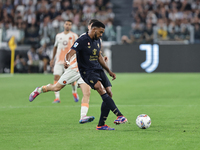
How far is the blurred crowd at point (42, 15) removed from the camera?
85.6ft

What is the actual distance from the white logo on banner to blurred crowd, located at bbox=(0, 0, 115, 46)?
3071 millimetres

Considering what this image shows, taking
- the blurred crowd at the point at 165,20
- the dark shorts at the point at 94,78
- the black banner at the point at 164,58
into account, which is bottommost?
the black banner at the point at 164,58

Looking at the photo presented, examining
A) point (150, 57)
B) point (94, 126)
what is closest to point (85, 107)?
point (94, 126)

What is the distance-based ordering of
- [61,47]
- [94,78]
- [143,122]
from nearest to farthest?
[143,122], [94,78], [61,47]

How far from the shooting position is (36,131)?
21.4ft

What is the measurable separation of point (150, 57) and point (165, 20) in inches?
138

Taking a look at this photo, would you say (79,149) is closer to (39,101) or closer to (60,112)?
(60,112)

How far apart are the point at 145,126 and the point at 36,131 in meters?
1.80

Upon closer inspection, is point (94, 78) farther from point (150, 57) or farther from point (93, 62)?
point (150, 57)

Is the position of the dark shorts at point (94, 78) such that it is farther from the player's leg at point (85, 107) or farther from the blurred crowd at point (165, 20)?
the blurred crowd at point (165, 20)

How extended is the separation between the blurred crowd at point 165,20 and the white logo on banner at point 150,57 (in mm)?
438

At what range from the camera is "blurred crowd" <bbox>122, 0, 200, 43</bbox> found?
24.2 m

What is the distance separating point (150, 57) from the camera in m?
24.1

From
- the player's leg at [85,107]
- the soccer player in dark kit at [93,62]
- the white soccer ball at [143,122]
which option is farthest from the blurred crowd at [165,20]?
the white soccer ball at [143,122]
